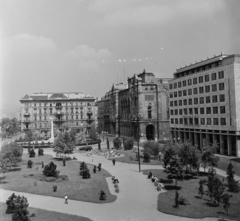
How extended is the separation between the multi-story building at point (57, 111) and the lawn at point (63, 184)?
77.2 m

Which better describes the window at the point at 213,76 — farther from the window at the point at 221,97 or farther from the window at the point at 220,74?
the window at the point at 221,97

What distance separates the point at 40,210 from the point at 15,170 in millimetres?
23767

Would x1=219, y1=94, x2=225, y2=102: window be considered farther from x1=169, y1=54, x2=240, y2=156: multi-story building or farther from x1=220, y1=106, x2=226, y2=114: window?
x1=220, y1=106, x2=226, y2=114: window

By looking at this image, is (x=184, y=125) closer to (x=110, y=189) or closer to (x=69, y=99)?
(x=110, y=189)

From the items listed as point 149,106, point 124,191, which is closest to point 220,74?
point 149,106

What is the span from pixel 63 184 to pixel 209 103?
139 ft

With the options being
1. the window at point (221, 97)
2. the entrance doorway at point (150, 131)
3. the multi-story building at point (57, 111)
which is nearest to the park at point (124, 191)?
the window at point (221, 97)

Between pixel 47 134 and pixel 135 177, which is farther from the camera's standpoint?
pixel 47 134

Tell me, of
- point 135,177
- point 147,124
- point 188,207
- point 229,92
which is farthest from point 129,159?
point 147,124

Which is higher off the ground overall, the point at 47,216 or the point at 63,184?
the point at 63,184

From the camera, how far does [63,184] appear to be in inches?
1462

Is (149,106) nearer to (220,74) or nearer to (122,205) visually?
(220,74)

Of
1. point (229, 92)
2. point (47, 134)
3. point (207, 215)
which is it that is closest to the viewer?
point (207, 215)

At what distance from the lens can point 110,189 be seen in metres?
34.4
